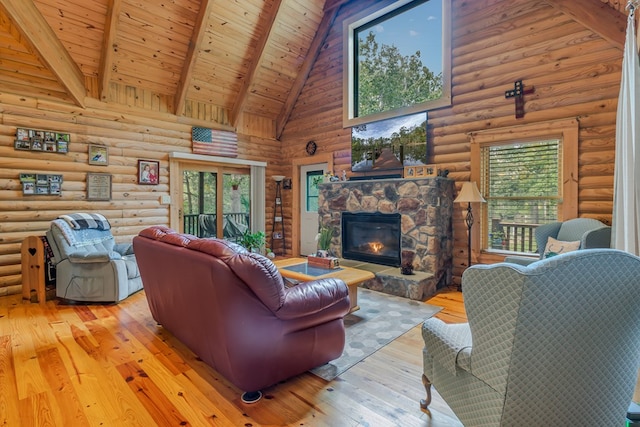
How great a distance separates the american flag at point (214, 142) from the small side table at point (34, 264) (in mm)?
2785

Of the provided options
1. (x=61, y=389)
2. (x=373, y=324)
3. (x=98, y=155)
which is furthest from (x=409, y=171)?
(x=98, y=155)

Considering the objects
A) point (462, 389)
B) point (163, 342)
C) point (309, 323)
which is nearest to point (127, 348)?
point (163, 342)

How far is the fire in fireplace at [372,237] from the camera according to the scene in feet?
15.6

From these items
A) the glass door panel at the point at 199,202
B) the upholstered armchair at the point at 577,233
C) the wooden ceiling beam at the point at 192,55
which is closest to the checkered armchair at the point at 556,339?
the upholstered armchair at the point at 577,233

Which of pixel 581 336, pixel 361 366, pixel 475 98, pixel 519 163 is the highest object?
pixel 475 98

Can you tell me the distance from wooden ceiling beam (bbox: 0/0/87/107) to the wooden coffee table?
3.94m

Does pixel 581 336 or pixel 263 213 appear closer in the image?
pixel 581 336

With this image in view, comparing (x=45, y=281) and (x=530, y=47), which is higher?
(x=530, y=47)

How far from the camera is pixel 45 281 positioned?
12.6 feet

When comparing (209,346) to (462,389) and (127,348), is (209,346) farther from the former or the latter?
(462,389)

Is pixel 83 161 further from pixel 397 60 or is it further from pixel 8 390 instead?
pixel 397 60

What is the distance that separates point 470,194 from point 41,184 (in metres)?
5.74

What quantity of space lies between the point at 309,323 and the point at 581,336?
1.38m

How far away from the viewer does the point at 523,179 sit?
13.1 ft
